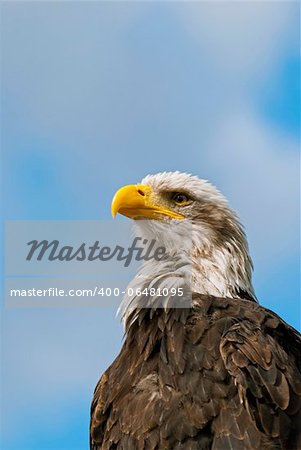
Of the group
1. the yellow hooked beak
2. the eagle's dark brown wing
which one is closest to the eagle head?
the yellow hooked beak

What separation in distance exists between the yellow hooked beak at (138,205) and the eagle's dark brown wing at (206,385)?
996mm

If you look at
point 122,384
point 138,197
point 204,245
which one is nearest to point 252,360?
point 122,384

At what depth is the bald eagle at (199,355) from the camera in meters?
5.88

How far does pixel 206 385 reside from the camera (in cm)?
609

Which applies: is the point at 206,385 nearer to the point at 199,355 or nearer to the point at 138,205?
the point at 199,355

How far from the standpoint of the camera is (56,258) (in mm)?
7750

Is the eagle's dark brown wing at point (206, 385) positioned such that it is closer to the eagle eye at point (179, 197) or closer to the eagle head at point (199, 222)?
the eagle head at point (199, 222)

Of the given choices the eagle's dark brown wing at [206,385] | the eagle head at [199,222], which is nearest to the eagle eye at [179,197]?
the eagle head at [199,222]

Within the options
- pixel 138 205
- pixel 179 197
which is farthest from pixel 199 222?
pixel 138 205

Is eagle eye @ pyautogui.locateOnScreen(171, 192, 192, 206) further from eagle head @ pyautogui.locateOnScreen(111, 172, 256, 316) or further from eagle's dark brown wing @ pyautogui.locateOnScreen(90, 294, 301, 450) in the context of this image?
eagle's dark brown wing @ pyautogui.locateOnScreen(90, 294, 301, 450)

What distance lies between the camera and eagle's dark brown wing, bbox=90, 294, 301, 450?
5848 millimetres

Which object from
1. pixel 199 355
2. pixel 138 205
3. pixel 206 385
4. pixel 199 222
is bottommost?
pixel 206 385

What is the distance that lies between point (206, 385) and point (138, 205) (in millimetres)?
1982

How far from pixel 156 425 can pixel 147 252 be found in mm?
1946
